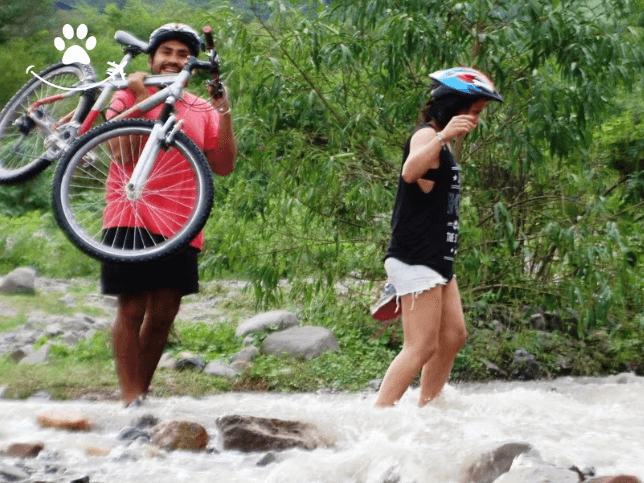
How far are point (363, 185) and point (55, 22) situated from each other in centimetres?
1568

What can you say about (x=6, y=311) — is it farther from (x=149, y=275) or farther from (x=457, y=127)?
(x=457, y=127)

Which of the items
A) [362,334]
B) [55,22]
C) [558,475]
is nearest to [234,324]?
[362,334]

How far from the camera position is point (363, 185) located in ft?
21.2

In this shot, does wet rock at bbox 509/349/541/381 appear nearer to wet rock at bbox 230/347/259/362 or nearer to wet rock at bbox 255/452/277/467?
wet rock at bbox 230/347/259/362

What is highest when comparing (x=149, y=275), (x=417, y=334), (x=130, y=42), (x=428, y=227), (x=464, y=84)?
(x=130, y=42)

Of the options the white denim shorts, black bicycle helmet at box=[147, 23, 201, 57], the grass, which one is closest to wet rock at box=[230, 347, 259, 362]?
the grass

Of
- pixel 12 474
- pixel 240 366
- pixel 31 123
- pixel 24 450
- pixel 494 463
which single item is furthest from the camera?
pixel 240 366

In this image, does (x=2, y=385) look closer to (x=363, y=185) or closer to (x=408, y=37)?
(x=363, y=185)

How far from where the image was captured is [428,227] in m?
4.43

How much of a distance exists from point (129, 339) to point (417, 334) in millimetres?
1338

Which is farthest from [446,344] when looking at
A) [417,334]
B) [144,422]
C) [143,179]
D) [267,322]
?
[267,322]

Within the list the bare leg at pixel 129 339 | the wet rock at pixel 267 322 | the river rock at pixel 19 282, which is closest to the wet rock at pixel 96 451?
the bare leg at pixel 129 339

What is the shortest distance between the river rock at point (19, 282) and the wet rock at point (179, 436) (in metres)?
6.28

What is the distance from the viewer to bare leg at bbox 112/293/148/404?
4.68 meters
